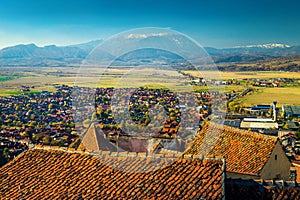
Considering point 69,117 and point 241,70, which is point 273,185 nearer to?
point 69,117

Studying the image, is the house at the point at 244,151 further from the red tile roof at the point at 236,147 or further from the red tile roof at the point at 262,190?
the red tile roof at the point at 262,190

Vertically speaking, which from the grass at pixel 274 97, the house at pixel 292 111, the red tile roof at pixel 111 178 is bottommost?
the house at pixel 292 111

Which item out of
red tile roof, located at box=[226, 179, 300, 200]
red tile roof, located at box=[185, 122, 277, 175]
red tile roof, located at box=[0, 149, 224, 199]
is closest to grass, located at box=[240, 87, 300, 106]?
red tile roof, located at box=[185, 122, 277, 175]

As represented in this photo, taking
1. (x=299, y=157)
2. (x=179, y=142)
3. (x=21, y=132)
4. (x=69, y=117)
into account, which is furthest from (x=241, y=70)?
(x=179, y=142)

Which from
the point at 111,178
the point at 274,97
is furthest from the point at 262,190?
the point at 274,97

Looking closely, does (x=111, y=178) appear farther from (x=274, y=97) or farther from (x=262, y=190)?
(x=274, y=97)

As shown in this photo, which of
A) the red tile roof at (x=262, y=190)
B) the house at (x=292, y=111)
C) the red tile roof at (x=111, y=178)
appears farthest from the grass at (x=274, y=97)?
the red tile roof at (x=111, y=178)

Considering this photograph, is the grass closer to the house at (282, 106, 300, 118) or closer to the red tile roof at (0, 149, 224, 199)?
the house at (282, 106, 300, 118)
